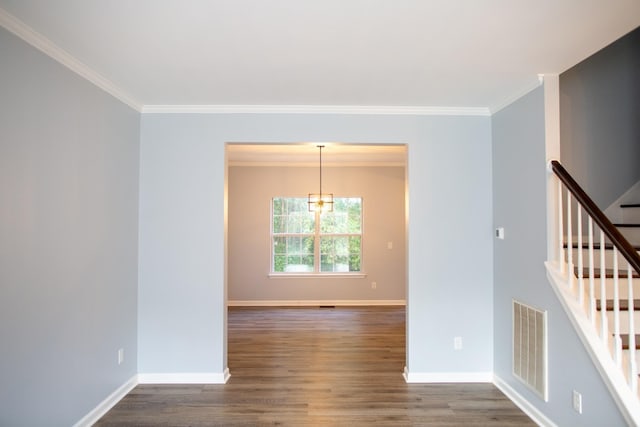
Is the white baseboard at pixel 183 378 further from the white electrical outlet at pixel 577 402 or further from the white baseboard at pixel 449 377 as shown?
the white electrical outlet at pixel 577 402

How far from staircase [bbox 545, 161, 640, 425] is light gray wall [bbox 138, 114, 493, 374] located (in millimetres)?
847

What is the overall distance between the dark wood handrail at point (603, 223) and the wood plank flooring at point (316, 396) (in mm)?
1532

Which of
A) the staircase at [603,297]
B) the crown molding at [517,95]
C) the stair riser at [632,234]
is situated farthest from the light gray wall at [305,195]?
the staircase at [603,297]

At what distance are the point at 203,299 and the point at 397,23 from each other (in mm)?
2723

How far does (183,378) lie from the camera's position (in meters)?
3.25

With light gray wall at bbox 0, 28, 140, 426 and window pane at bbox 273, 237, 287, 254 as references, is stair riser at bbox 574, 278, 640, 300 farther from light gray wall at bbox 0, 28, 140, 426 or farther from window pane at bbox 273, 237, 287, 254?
window pane at bbox 273, 237, 287, 254

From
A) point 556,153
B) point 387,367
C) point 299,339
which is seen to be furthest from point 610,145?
point 299,339

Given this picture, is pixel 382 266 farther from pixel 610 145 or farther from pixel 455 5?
pixel 455 5

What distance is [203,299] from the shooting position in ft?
10.7

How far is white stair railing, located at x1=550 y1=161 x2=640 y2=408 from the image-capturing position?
1.91m

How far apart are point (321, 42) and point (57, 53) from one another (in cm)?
167

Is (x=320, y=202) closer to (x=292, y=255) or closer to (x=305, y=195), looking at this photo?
(x=305, y=195)

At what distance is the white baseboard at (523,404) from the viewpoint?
2.59m

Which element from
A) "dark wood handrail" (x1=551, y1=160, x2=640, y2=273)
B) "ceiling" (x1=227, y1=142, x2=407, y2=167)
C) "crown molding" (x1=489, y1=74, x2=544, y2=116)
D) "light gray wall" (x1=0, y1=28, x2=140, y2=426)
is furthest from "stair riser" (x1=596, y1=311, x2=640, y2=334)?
"ceiling" (x1=227, y1=142, x2=407, y2=167)
